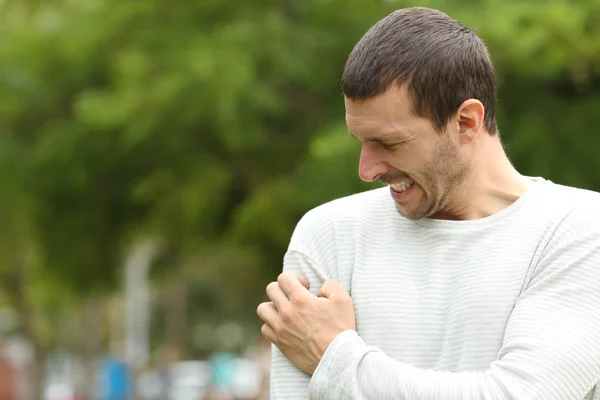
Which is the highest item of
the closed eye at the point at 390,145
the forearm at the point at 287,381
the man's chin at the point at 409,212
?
the closed eye at the point at 390,145

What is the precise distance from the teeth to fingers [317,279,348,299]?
22cm

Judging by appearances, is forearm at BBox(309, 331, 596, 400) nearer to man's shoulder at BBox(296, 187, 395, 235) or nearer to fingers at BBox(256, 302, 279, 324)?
fingers at BBox(256, 302, 279, 324)

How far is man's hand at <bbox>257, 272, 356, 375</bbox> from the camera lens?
244 centimetres

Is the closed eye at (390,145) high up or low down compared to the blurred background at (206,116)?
up

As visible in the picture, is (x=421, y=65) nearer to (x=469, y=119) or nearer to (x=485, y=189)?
(x=469, y=119)

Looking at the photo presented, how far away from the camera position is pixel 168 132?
10219 millimetres

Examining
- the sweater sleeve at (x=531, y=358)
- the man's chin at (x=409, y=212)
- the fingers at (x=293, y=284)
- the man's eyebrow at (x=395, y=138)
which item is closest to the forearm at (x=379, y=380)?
the sweater sleeve at (x=531, y=358)

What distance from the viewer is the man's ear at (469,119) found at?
2.42 m

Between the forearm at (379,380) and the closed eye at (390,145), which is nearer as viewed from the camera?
the forearm at (379,380)

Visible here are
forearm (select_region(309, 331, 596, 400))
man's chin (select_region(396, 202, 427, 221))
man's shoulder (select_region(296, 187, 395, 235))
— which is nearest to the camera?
forearm (select_region(309, 331, 596, 400))

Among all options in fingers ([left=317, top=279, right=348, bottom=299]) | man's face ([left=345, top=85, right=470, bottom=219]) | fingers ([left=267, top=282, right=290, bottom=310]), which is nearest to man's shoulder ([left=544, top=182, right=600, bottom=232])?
man's face ([left=345, top=85, right=470, bottom=219])

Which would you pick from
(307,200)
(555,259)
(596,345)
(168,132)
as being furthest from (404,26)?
(168,132)

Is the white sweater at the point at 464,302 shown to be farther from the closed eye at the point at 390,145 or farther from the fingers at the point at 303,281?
the closed eye at the point at 390,145

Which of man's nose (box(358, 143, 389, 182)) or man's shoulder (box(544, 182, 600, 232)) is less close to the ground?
man's nose (box(358, 143, 389, 182))
